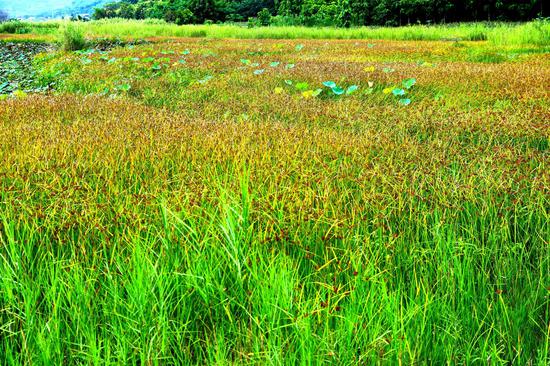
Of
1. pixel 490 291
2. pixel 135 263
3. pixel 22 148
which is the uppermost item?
pixel 22 148

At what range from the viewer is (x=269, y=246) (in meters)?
2.09

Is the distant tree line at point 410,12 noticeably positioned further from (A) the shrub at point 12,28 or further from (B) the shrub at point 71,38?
(B) the shrub at point 71,38

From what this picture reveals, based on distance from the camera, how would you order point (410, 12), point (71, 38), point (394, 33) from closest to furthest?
point (71, 38) → point (394, 33) → point (410, 12)

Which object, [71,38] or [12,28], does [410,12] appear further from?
[12,28]

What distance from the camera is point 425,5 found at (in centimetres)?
3938

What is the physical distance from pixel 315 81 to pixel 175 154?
14.9 feet

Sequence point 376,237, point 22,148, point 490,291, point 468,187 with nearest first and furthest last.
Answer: point 490,291 < point 376,237 < point 468,187 < point 22,148

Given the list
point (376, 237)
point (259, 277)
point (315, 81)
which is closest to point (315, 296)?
point (259, 277)

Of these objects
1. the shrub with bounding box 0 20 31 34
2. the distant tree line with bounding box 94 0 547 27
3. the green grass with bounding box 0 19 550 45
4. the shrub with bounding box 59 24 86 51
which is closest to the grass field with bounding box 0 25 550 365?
the green grass with bounding box 0 19 550 45

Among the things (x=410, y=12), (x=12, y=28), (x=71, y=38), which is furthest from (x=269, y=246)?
(x=410, y=12)

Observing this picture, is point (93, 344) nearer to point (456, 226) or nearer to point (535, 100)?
point (456, 226)

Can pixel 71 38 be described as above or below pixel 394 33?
above

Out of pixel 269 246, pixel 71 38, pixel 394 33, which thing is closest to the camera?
pixel 269 246

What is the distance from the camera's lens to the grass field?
5.00ft
